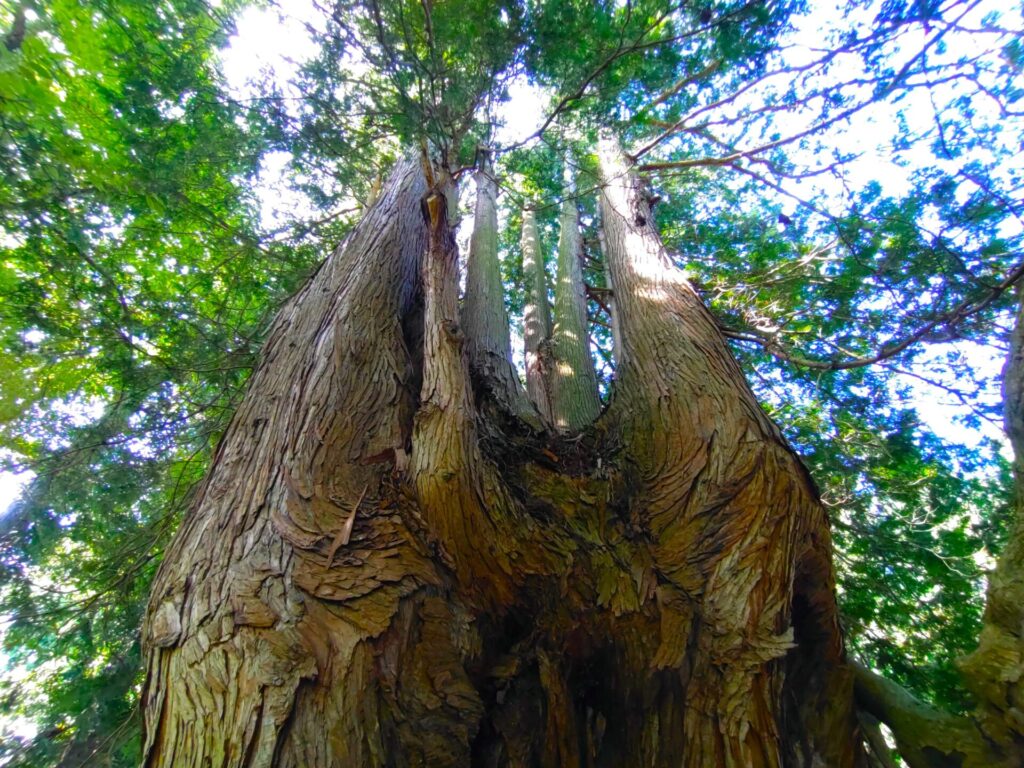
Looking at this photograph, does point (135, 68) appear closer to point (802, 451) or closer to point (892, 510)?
point (802, 451)

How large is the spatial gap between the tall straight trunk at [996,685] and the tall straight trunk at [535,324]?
2439mm

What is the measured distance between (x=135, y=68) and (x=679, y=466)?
179 inches

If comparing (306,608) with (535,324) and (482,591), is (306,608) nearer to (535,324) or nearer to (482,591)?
(482,591)

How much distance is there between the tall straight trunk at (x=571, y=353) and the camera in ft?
14.0

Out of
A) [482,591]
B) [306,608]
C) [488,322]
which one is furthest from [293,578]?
[488,322]

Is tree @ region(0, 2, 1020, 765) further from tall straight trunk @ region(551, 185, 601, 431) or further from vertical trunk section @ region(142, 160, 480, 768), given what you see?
tall straight trunk @ region(551, 185, 601, 431)

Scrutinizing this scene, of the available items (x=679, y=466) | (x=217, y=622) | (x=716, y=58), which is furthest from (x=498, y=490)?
(x=716, y=58)

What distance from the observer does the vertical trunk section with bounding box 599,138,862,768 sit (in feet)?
6.26

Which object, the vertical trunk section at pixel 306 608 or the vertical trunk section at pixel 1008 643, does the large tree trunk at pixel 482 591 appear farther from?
the vertical trunk section at pixel 1008 643

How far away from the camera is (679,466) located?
2.44m

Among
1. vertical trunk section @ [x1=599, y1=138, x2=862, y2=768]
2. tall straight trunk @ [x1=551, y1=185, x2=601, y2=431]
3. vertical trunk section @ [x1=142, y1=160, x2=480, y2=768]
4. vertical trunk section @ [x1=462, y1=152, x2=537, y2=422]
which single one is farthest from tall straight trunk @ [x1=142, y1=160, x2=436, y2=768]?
tall straight trunk @ [x1=551, y1=185, x2=601, y2=431]

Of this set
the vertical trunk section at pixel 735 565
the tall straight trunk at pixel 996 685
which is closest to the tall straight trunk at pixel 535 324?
the vertical trunk section at pixel 735 565

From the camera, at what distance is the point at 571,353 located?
4797mm

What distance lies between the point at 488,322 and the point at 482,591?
2.42 metres
